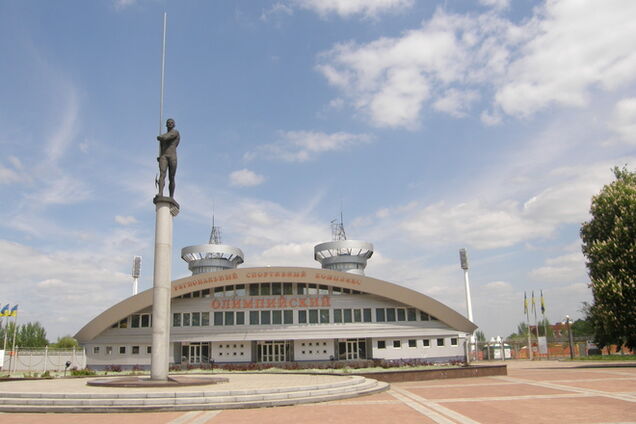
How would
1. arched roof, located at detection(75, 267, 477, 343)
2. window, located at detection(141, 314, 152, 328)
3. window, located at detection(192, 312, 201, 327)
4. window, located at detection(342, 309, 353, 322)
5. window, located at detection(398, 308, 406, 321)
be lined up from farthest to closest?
window, located at detection(141, 314, 152, 328) < window, located at detection(192, 312, 201, 327) < window, located at detection(398, 308, 406, 321) < window, located at detection(342, 309, 353, 322) < arched roof, located at detection(75, 267, 477, 343)

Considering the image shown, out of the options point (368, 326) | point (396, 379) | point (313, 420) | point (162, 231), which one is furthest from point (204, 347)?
point (313, 420)

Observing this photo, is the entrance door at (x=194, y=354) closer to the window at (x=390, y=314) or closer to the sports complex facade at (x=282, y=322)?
the sports complex facade at (x=282, y=322)

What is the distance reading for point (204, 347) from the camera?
4788 cm

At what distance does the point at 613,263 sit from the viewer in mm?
34062

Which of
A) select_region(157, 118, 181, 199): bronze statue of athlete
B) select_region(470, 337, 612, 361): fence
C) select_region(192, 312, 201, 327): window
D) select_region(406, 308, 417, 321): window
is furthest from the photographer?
select_region(470, 337, 612, 361): fence

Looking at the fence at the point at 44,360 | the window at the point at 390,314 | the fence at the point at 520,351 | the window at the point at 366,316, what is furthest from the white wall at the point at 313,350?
the fence at the point at 44,360

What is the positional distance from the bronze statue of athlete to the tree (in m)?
27.5

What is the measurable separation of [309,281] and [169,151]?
972 inches

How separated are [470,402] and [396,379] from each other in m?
10.9

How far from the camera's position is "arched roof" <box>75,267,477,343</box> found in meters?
46.3

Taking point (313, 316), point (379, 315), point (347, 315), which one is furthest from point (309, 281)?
point (379, 315)

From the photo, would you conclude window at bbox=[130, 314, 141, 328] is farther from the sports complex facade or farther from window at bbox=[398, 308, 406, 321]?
window at bbox=[398, 308, 406, 321]

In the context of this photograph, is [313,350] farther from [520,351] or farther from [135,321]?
[520,351]

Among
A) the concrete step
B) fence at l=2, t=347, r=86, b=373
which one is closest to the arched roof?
fence at l=2, t=347, r=86, b=373
